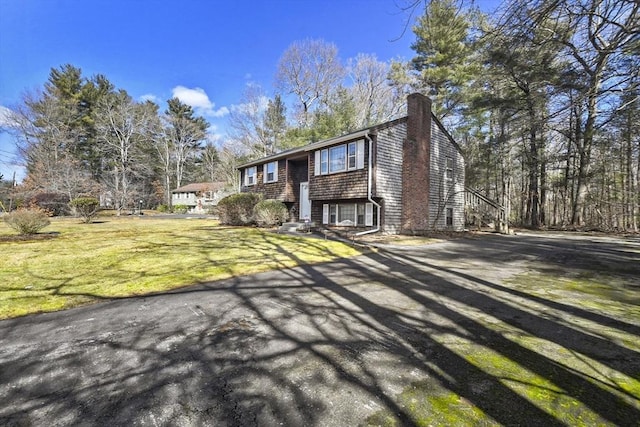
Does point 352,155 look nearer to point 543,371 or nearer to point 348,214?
point 348,214

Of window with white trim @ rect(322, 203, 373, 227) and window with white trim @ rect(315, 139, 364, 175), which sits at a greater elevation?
window with white trim @ rect(315, 139, 364, 175)

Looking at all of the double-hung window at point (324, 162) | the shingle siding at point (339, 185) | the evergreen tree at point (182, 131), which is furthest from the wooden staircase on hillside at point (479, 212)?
the evergreen tree at point (182, 131)

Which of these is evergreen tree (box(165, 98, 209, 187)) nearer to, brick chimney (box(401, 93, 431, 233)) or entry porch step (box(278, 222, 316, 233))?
entry porch step (box(278, 222, 316, 233))

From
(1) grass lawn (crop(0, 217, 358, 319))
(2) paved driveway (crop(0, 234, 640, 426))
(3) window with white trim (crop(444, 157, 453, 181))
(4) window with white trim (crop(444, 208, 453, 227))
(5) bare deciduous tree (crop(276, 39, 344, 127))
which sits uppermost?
(5) bare deciduous tree (crop(276, 39, 344, 127))

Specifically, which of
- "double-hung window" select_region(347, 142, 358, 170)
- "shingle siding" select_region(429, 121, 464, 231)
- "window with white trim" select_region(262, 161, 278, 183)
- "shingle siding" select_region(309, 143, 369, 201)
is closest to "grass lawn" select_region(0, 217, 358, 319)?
"shingle siding" select_region(309, 143, 369, 201)

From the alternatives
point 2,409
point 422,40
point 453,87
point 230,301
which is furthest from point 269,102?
point 2,409

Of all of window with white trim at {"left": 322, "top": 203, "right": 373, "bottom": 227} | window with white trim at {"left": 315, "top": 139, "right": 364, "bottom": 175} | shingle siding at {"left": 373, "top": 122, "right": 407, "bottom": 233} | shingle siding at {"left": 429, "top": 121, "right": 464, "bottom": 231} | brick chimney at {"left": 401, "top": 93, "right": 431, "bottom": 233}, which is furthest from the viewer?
shingle siding at {"left": 429, "top": 121, "right": 464, "bottom": 231}

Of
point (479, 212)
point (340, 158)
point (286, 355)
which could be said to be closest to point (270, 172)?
point (340, 158)

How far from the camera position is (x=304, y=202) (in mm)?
17453

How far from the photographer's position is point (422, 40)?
23.6 meters

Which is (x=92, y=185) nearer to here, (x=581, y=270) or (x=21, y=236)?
(x=21, y=236)

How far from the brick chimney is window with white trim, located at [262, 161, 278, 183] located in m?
8.54

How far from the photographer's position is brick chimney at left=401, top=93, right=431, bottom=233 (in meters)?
14.3

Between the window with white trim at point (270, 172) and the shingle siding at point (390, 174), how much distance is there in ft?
26.2
